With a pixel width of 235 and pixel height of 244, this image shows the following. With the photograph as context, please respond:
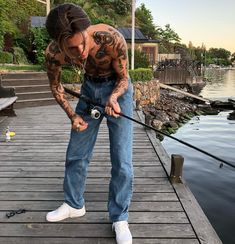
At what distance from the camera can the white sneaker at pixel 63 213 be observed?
3377mm

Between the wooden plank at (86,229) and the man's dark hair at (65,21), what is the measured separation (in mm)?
1788

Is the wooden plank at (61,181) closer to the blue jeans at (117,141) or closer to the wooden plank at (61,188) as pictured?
the wooden plank at (61,188)

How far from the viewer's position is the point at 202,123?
19.7 m

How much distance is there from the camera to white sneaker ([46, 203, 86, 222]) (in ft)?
11.1

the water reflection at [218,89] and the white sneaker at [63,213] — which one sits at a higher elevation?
the white sneaker at [63,213]

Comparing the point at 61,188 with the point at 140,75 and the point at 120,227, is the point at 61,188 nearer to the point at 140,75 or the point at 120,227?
the point at 120,227

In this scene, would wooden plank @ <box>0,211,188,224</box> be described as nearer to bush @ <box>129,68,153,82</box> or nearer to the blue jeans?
the blue jeans

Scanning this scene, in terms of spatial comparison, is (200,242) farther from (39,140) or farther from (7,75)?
(7,75)

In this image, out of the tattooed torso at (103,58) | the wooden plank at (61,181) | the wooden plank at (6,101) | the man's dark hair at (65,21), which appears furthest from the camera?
the wooden plank at (6,101)

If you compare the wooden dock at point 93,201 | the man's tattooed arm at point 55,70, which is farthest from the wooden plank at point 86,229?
the man's tattooed arm at point 55,70

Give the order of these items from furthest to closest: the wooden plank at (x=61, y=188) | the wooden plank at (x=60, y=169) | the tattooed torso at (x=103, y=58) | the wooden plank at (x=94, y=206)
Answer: the wooden plank at (x=60, y=169)
the wooden plank at (x=61, y=188)
the wooden plank at (x=94, y=206)
the tattooed torso at (x=103, y=58)

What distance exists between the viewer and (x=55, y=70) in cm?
301

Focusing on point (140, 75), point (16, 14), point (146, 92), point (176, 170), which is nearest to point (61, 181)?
point (176, 170)

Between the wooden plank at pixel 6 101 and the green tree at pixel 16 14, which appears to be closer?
the wooden plank at pixel 6 101
